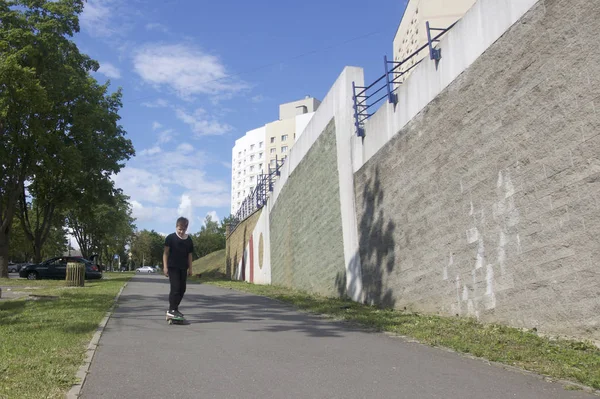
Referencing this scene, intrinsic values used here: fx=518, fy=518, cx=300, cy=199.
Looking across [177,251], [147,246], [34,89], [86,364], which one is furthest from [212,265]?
[86,364]

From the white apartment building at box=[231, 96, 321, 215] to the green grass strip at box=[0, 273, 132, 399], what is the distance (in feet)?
263

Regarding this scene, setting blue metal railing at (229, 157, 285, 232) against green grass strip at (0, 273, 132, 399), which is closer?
green grass strip at (0, 273, 132, 399)

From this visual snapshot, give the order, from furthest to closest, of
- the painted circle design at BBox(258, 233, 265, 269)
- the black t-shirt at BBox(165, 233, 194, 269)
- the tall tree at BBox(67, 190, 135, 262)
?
the tall tree at BBox(67, 190, 135, 262), the painted circle design at BBox(258, 233, 265, 269), the black t-shirt at BBox(165, 233, 194, 269)

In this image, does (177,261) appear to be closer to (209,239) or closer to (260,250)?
(260,250)

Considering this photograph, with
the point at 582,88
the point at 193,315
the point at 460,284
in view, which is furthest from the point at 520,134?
the point at 193,315

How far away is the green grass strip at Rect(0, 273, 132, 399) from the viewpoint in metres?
4.29

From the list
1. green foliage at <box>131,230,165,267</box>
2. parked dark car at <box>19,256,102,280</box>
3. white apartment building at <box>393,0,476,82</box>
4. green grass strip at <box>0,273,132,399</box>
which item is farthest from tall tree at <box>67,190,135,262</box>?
green grass strip at <box>0,273,132,399</box>

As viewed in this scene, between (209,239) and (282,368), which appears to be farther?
(209,239)

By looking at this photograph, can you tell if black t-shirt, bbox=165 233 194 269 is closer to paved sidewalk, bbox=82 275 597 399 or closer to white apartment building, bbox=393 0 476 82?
paved sidewalk, bbox=82 275 597 399

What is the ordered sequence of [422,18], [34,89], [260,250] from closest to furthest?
[34,89] → [260,250] → [422,18]

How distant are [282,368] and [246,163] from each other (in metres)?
108

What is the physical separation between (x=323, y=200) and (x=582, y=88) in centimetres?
1060

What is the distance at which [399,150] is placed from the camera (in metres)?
11.2

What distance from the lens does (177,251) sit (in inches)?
348
